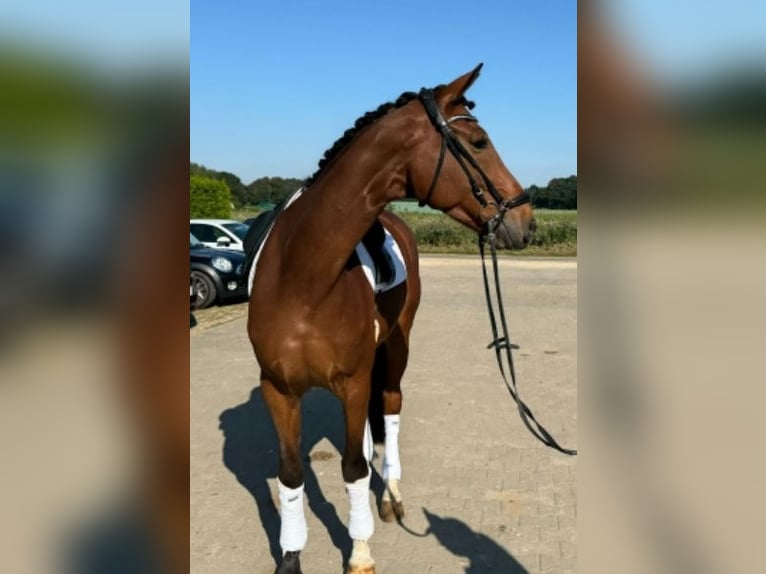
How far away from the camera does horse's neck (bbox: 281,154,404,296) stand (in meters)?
2.77

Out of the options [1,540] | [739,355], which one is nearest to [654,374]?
[739,355]

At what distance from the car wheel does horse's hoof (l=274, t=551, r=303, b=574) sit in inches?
386

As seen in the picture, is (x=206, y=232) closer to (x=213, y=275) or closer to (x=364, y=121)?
(x=213, y=275)

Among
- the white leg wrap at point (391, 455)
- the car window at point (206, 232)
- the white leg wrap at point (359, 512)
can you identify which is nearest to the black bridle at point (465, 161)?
the white leg wrap at point (359, 512)

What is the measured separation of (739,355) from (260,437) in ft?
16.9

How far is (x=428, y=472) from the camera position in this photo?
4.71 m

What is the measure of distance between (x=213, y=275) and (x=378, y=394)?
852 cm

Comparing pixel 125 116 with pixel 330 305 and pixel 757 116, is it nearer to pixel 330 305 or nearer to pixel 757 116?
pixel 757 116

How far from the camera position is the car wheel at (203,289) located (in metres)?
12.5

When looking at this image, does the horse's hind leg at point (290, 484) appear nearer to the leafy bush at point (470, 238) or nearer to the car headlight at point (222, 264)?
the car headlight at point (222, 264)

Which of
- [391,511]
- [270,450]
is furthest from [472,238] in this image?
[391,511]

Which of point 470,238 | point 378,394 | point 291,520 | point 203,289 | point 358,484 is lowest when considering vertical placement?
point 291,520

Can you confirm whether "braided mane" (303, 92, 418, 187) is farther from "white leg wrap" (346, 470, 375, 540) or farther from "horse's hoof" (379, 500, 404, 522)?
"horse's hoof" (379, 500, 404, 522)

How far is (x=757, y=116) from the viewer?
71 centimetres
